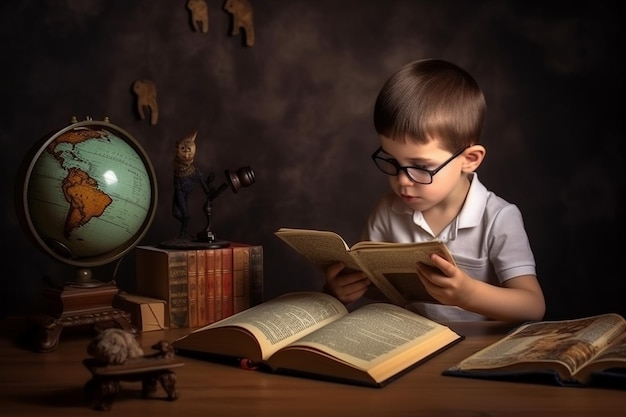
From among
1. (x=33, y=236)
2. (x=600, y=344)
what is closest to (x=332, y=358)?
(x=600, y=344)

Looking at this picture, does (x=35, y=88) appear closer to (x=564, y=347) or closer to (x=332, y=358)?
(x=332, y=358)

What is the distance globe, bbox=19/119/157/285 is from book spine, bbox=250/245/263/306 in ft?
1.13

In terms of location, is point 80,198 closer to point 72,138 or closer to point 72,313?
point 72,138

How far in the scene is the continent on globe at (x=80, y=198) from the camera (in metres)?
1.96

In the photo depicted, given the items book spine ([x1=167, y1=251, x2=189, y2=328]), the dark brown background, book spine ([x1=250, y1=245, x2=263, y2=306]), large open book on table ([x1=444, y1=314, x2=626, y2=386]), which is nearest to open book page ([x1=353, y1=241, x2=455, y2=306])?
large open book on table ([x1=444, y1=314, x2=626, y2=386])

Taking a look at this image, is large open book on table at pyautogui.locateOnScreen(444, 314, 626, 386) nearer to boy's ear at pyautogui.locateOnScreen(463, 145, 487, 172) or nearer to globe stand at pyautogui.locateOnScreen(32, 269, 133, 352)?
boy's ear at pyautogui.locateOnScreen(463, 145, 487, 172)

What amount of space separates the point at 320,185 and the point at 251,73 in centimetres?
57

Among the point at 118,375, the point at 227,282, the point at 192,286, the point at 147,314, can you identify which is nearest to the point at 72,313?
the point at 147,314

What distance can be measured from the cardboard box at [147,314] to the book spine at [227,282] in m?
0.17

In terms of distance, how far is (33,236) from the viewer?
78.4 inches

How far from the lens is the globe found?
6.44ft

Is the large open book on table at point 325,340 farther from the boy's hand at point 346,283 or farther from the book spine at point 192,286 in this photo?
the book spine at point 192,286

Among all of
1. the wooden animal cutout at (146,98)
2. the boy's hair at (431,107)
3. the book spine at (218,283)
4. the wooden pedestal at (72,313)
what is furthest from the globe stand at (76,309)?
the wooden animal cutout at (146,98)

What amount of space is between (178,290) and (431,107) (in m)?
0.83
